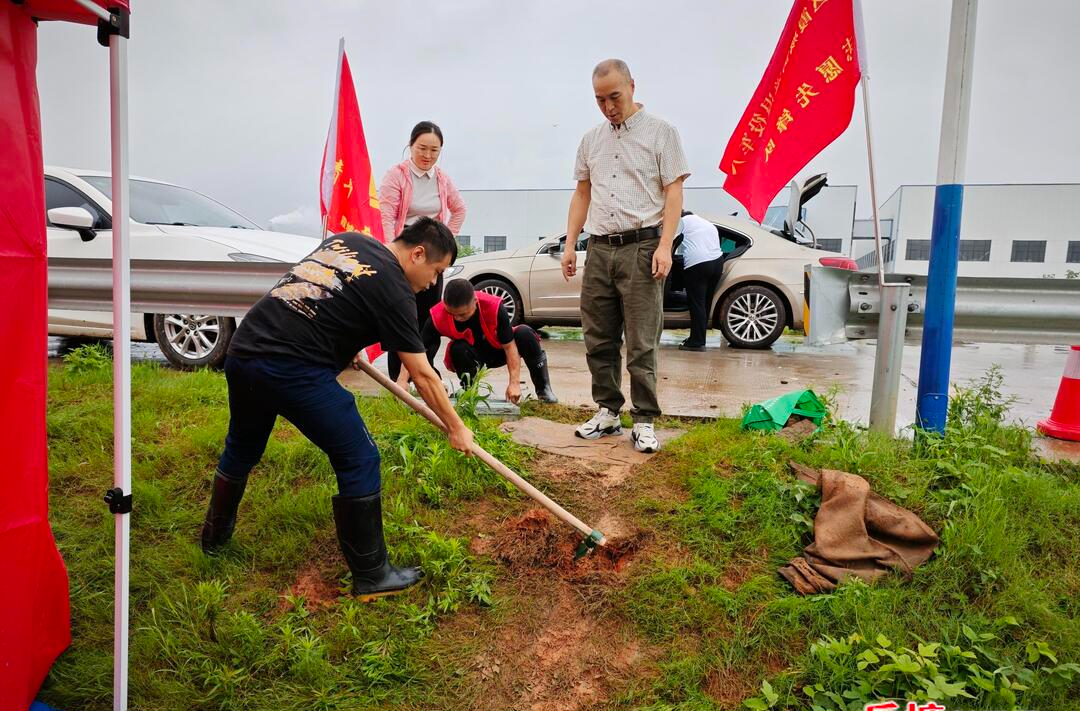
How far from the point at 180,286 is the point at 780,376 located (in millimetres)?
4842

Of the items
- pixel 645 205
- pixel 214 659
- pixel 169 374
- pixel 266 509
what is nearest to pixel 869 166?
pixel 645 205

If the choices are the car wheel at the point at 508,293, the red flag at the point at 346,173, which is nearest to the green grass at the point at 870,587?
the red flag at the point at 346,173

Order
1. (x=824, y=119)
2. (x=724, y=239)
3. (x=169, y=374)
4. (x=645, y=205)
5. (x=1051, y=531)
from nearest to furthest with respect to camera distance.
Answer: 1. (x=1051, y=531)
2. (x=824, y=119)
3. (x=645, y=205)
4. (x=169, y=374)
5. (x=724, y=239)

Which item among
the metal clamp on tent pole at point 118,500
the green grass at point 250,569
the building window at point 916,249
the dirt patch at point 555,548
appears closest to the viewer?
the metal clamp on tent pole at point 118,500

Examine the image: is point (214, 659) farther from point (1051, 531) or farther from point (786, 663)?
point (1051, 531)

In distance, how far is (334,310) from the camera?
2457 millimetres

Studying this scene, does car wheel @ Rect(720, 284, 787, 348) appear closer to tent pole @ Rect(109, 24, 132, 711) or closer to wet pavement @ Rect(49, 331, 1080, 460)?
wet pavement @ Rect(49, 331, 1080, 460)

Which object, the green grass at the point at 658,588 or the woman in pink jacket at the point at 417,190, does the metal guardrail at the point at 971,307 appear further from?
the woman in pink jacket at the point at 417,190

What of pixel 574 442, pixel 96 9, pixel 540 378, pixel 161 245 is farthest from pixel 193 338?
pixel 96 9

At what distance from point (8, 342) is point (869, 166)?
354cm

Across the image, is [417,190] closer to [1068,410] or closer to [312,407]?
[312,407]

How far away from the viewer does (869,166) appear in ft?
10.9

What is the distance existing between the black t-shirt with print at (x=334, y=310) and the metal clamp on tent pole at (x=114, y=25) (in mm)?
891

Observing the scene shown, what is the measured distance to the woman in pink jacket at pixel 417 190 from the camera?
178 inches
